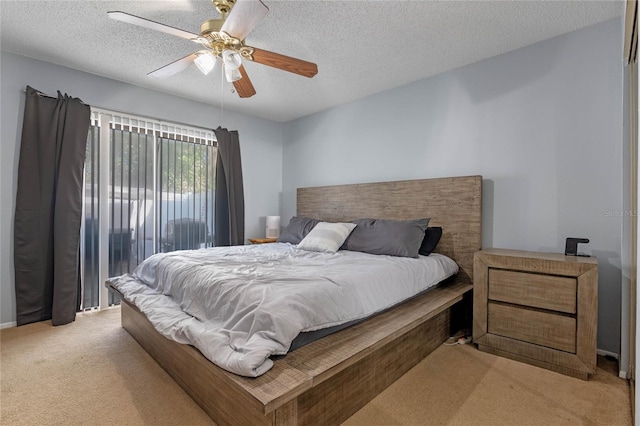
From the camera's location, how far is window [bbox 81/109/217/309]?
10.7 feet

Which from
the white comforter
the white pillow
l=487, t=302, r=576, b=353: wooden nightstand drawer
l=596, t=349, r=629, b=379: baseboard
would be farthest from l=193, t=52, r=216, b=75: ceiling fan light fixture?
l=596, t=349, r=629, b=379: baseboard

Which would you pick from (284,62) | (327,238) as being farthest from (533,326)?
(284,62)

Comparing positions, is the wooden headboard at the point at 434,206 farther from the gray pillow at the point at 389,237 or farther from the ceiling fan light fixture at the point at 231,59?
the ceiling fan light fixture at the point at 231,59

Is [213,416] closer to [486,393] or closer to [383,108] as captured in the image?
[486,393]

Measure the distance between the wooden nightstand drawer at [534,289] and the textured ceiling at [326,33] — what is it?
6.21 feet

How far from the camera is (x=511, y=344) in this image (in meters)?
2.21

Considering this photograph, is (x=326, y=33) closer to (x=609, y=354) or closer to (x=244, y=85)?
(x=244, y=85)

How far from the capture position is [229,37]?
1.92 meters

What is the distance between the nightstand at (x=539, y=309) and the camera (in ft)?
6.37

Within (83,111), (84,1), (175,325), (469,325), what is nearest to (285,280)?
(175,325)

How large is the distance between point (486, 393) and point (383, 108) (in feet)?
9.62

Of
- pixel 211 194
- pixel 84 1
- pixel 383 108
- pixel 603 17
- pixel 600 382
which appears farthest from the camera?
pixel 211 194

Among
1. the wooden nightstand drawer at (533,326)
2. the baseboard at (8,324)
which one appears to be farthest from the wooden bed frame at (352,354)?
the baseboard at (8,324)

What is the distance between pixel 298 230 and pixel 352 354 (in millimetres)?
2247
